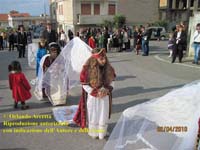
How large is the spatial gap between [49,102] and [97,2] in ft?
135

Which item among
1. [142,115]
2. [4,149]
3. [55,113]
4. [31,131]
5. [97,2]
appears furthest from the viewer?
[97,2]

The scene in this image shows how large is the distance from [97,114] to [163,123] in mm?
1698

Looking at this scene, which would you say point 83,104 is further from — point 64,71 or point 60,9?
point 60,9

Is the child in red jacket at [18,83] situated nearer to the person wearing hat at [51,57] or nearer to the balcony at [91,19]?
the person wearing hat at [51,57]

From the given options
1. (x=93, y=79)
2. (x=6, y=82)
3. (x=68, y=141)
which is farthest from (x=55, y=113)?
(x=6, y=82)

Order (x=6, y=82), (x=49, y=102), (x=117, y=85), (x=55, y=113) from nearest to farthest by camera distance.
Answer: (x=55, y=113)
(x=49, y=102)
(x=117, y=85)
(x=6, y=82)

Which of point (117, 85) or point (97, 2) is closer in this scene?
point (117, 85)

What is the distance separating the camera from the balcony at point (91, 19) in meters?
45.9

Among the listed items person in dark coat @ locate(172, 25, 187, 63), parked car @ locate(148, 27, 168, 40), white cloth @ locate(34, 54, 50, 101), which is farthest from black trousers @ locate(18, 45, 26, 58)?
parked car @ locate(148, 27, 168, 40)

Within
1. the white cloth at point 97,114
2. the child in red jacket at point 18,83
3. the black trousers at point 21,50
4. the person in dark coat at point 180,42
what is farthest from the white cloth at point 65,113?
the black trousers at point 21,50

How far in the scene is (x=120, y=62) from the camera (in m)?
14.8

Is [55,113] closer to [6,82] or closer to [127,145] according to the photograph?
[127,145]

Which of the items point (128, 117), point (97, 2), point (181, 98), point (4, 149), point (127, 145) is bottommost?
point (4, 149)

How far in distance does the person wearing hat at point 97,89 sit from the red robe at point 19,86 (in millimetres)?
2268
